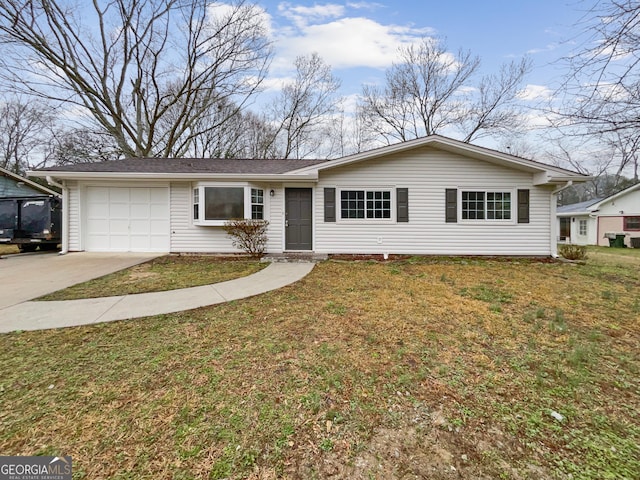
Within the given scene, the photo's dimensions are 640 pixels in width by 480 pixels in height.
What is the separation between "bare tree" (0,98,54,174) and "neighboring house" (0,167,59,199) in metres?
9.18

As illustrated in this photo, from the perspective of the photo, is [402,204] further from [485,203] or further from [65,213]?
[65,213]

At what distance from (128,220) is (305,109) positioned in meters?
15.5

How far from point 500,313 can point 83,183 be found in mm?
11216

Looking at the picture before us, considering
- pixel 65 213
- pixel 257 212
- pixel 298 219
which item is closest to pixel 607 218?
pixel 298 219

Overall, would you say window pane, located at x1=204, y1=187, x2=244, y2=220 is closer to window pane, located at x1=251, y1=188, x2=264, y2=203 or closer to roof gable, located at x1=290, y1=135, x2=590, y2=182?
window pane, located at x1=251, y1=188, x2=264, y2=203

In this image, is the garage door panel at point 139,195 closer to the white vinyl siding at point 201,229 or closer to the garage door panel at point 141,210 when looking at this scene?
the garage door panel at point 141,210

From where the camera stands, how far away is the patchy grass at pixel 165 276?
4.98 metres

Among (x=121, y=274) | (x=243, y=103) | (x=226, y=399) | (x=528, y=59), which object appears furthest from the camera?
(x=243, y=103)

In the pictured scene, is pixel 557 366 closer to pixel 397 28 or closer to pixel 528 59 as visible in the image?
pixel 397 28

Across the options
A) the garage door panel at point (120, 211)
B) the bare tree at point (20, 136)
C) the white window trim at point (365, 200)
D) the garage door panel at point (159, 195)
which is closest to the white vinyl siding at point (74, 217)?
the garage door panel at point (120, 211)

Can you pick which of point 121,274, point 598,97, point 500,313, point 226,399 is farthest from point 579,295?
point 121,274

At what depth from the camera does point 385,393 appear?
7.16 feet

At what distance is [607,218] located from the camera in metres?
19.4

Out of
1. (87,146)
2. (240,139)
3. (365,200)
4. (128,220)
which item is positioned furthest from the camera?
(240,139)
